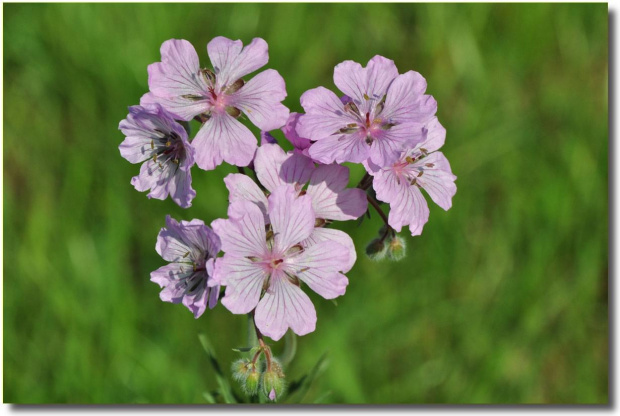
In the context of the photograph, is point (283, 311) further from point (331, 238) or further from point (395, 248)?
point (395, 248)

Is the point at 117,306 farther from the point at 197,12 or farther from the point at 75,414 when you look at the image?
the point at 197,12

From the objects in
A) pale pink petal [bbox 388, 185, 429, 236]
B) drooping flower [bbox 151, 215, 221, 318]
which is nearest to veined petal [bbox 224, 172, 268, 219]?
drooping flower [bbox 151, 215, 221, 318]

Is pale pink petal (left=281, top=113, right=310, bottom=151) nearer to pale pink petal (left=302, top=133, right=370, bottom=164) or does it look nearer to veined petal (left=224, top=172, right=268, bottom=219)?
pale pink petal (left=302, top=133, right=370, bottom=164)

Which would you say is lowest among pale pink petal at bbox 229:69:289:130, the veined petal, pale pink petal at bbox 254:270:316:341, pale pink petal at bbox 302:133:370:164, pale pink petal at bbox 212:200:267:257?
pale pink petal at bbox 254:270:316:341

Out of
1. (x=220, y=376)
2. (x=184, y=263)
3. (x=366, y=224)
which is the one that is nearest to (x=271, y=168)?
(x=184, y=263)

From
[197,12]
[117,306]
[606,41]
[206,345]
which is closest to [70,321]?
[117,306]

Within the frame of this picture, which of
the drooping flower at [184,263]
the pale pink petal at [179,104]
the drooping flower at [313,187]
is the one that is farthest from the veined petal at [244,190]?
the pale pink petal at [179,104]
